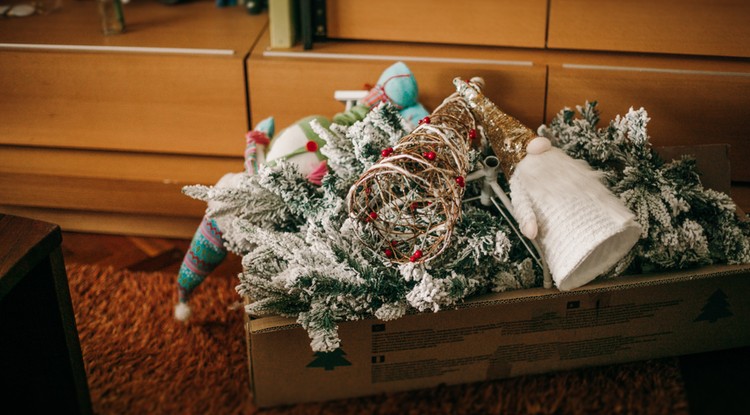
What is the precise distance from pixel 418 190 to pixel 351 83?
395 mm

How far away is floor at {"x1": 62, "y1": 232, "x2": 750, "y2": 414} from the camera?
1078mm

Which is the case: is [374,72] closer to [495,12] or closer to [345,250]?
[495,12]

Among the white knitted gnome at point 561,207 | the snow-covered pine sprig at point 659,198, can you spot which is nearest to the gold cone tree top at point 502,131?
the white knitted gnome at point 561,207

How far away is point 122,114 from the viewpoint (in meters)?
1.36

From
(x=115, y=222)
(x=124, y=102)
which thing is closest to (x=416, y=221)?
(x=124, y=102)

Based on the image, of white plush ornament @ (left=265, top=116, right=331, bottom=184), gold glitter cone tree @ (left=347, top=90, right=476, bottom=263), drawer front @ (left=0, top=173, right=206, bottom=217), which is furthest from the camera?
drawer front @ (left=0, top=173, right=206, bottom=217)

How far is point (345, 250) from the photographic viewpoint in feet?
3.16

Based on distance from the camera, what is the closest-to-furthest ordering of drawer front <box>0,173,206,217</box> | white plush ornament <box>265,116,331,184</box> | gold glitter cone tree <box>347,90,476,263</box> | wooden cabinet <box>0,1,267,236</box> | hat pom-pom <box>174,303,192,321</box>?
gold glitter cone tree <box>347,90,476,263</box> < white plush ornament <box>265,116,331,184</box> < hat pom-pom <box>174,303,192,321</box> < wooden cabinet <box>0,1,267,236</box> < drawer front <box>0,173,206,217</box>

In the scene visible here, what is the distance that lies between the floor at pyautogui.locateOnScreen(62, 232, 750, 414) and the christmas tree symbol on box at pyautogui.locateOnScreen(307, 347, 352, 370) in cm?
41

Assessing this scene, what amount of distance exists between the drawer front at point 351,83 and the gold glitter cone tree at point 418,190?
28cm

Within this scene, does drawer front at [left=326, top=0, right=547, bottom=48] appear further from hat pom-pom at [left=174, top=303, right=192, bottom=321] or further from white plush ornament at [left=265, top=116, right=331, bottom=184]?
hat pom-pom at [left=174, top=303, right=192, bottom=321]

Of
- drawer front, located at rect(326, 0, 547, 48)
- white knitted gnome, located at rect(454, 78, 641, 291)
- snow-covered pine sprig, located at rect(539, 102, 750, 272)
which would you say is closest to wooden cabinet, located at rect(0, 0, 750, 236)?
drawer front, located at rect(326, 0, 547, 48)

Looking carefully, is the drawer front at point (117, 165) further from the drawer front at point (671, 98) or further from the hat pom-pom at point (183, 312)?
the drawer front at point (671, 98)

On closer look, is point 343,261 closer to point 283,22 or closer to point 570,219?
point 570,219
